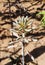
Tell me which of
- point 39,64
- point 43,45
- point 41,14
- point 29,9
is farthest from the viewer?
point 29,9

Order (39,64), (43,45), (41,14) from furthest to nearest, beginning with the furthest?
(41,14), (43,45), (39,64)

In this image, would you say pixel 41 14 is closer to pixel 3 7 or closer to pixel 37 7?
pixel 37 7

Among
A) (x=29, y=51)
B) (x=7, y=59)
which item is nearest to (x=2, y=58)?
(x=7, y=59)

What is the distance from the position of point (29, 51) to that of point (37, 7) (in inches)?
61.3

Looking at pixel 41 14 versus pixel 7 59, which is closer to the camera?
pixel 7 59

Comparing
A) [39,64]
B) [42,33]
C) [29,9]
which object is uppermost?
[29,9]

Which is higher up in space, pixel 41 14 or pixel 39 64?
pixel 41 14

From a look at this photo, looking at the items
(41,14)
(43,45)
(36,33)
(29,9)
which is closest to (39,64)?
(43,45)

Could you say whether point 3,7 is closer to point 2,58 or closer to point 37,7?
point 37,7

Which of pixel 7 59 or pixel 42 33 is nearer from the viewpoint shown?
pixel 7 59

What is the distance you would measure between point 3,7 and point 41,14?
98 centimetres

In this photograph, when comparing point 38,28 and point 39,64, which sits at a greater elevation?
point 38,28

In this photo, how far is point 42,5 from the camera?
543 centimetres

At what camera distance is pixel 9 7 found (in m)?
5.38
